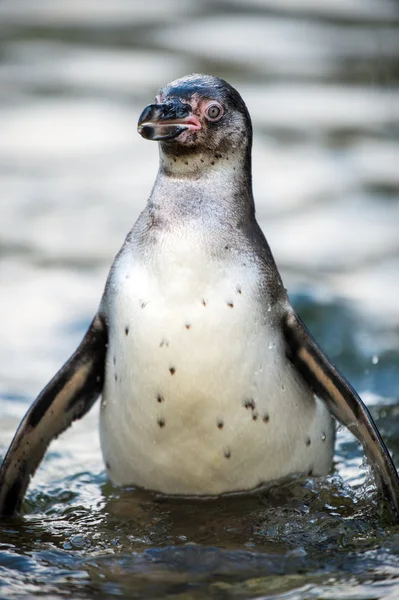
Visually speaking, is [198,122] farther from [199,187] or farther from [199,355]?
[199,355]

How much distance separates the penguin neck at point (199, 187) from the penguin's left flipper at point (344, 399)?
1.78 ft

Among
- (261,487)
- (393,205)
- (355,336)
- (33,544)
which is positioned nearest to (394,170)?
(393,205)

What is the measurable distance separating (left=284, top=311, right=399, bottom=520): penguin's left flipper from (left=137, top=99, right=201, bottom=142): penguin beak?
2.96ft

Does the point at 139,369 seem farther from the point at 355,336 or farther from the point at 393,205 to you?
the point at 393,205

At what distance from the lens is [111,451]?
5188 mm

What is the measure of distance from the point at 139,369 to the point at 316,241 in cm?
451

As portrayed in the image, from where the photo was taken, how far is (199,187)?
4832 mm

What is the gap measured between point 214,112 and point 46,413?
147cm

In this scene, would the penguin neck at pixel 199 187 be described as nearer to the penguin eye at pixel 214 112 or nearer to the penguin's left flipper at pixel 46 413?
the penguin eye at pixel 214 112

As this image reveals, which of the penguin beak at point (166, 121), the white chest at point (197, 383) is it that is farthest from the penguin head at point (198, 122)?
the white chest at point (197, 383)

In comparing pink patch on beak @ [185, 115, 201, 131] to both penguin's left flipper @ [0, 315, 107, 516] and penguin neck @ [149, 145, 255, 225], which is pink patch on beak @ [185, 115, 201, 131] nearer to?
penguin neck @ [149, 145, 255, 225]

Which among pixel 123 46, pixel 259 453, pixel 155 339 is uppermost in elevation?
pixel 123 46

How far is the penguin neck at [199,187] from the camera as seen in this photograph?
15.8ft

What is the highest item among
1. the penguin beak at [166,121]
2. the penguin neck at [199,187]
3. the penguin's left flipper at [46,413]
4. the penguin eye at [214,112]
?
the penguin eye at [214,112]
